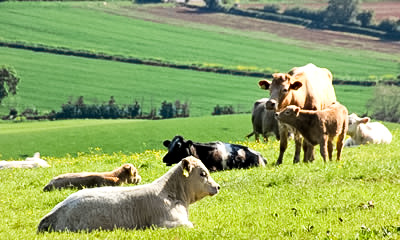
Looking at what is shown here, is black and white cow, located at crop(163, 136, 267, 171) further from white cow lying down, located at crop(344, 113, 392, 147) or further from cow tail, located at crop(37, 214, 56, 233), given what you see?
cow tail, located at crop(37, 214, 56, 233)

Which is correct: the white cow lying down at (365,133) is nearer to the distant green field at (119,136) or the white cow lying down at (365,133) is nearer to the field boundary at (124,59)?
the distant green field at (119,136)

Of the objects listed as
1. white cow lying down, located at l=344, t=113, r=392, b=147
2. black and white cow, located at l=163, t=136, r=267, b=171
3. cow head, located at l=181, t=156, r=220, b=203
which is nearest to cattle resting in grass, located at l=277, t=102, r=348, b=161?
black and white cow, located at l=163, t=136, r=267, b=171

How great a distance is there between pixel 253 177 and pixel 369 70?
102 meters

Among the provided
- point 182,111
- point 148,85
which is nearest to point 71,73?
point 148,85

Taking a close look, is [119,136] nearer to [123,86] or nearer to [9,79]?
[9,79]

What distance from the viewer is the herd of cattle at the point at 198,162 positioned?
11.8 meters

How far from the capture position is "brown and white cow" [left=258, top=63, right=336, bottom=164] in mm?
19484

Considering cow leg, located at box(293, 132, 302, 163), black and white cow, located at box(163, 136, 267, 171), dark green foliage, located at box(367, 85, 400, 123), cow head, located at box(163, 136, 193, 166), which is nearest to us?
cow leg, located at box(293, 132, 302, 163)

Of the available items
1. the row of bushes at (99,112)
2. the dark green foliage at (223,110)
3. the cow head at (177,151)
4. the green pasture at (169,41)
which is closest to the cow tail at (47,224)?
the cow head at (177,151)

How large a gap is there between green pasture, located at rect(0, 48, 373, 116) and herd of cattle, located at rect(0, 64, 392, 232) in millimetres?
57357

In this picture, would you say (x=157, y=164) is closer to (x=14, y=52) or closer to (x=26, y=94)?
(x=26, y=94)

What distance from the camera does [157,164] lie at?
20703mm

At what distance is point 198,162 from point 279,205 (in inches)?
69.5

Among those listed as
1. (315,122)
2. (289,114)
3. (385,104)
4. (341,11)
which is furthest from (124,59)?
(315,122)
